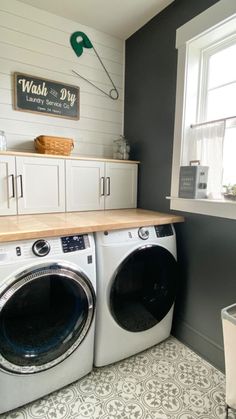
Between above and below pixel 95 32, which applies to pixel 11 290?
below

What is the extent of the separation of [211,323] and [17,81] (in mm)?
2369

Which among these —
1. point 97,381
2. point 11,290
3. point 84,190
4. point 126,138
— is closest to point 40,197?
point 84,190

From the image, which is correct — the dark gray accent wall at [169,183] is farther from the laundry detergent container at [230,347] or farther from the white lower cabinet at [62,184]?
the laundry detergent container at [230,347]

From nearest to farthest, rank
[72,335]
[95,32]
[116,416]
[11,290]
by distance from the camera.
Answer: [11,290], [116,416], [72,335], [95,32]

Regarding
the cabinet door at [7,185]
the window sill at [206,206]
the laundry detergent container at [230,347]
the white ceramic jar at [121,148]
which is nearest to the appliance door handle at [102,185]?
the white ceramic jar at [121,148]

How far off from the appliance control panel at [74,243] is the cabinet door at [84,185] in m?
0.62

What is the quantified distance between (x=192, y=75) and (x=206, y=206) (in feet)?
3.26

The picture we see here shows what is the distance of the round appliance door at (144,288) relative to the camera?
5.04 feet

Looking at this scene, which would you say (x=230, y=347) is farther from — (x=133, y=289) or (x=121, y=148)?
(x=121, y=148)

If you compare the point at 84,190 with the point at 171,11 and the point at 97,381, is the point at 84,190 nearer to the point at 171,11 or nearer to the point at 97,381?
the point at 97,381

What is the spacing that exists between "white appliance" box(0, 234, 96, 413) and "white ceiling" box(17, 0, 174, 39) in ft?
6.01

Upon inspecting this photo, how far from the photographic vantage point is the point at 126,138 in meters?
2.44

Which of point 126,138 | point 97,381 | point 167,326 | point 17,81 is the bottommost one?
point 97,381

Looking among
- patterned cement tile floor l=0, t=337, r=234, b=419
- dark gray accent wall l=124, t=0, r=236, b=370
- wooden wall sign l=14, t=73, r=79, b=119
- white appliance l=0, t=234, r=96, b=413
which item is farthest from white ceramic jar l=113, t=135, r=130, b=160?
patterned cement tile floor l=0, t=337, r=234, b=419
